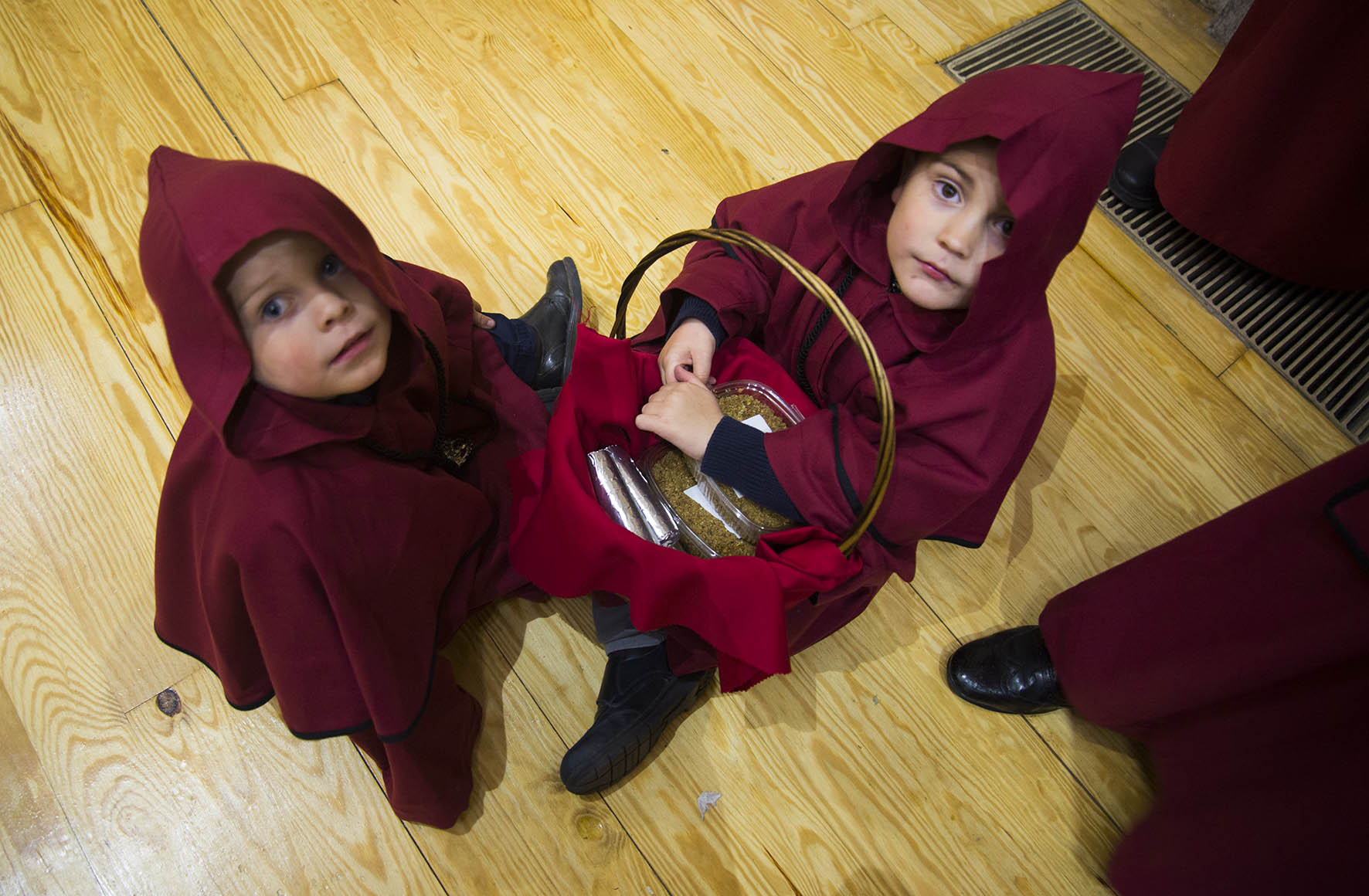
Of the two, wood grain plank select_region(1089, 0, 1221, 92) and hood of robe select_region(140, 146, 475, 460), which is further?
wood grain plank select_region(1089, 0, 1221, 92)

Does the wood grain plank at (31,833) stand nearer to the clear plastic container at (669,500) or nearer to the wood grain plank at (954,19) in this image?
the clear plastic container at (669,500)

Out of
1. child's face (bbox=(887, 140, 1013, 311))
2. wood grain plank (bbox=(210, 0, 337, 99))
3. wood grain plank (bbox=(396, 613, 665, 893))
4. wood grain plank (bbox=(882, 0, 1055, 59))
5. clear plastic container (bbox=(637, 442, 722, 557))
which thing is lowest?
wood grain plank (bbox=(396, 613, 665, 893))

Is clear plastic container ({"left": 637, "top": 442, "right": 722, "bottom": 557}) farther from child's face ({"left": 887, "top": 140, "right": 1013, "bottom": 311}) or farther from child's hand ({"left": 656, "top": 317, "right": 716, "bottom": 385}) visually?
child's face ({"left": 887, "top": 140, "right": 1013, "bottom": 311})

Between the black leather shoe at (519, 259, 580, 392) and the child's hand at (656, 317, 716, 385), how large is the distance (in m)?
0.23

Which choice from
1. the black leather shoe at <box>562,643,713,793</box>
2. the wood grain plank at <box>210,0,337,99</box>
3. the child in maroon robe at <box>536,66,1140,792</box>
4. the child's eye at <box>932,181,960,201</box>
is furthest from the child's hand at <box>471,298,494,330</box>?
the wood grain plank at <box>210,0,337,99</box>

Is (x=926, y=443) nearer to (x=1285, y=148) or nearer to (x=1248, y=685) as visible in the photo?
(x=1248, y=685)

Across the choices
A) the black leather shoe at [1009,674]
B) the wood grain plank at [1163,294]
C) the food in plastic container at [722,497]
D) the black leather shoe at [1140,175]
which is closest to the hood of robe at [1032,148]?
the food in plastic container at [722,497]

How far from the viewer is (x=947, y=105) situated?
2.49 ft

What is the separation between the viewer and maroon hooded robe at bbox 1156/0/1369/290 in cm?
110

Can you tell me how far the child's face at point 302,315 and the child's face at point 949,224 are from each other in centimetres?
49

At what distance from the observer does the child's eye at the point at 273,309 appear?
631 mm

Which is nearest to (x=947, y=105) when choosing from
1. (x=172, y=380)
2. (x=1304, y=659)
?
(x=1304, y=659)

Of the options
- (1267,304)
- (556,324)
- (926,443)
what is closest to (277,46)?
(556,324)

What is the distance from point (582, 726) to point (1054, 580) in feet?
2.20
